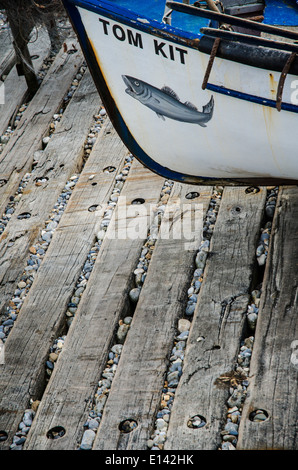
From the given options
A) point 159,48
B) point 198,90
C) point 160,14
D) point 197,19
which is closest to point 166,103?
point 198,90

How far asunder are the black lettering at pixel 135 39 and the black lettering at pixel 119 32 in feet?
0.14

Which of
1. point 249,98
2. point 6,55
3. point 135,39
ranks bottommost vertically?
point 6,55

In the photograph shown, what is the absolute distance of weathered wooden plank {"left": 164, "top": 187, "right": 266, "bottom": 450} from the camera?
2562 millimetres

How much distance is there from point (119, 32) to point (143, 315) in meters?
1.57

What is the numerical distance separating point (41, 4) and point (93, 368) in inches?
130

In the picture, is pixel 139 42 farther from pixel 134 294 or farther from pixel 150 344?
pixel 150 344

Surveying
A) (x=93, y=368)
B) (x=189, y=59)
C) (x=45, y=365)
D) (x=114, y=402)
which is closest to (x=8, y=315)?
(x=45, y=365)

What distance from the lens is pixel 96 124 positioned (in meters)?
4.93

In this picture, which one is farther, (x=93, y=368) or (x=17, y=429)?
(x=93, y=368)

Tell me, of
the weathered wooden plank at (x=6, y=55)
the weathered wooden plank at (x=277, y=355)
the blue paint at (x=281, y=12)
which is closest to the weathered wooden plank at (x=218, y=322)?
the weathered wooden plank at (x=277, y=355)

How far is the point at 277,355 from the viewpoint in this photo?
278 centimetres

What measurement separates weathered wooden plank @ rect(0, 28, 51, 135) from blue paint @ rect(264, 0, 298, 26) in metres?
2.32

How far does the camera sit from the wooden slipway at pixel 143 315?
2602 millimetres
